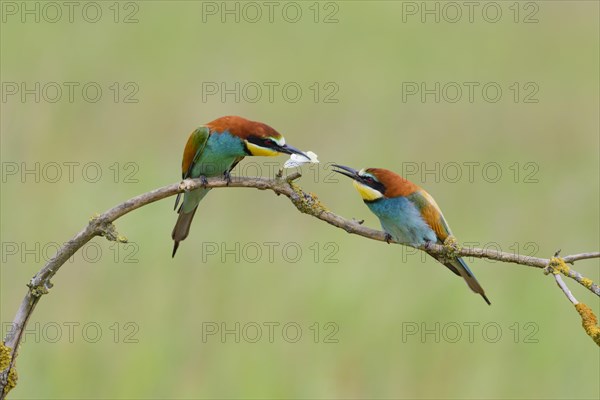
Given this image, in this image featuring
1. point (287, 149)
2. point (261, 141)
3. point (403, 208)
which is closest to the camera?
point (287, 149)

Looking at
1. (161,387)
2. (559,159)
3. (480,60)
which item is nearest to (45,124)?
(161,387)

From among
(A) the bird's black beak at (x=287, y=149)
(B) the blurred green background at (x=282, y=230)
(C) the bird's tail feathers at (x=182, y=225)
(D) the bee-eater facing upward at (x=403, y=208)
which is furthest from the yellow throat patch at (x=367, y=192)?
(B) the blurred green background at (x=282, y=230)

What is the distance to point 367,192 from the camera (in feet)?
11.6

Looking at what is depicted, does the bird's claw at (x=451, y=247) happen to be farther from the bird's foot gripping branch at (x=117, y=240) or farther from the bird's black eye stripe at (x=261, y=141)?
the bird's black eye stripe at (x=261, y=141)

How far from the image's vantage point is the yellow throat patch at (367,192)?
11.5 feet

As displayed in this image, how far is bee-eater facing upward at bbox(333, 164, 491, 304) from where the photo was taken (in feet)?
11.5

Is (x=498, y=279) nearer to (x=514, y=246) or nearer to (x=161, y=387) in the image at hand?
(x=514, y=246)

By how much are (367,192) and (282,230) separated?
2.03 meters

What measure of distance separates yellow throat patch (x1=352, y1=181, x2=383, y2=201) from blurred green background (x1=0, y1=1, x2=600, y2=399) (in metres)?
1.53

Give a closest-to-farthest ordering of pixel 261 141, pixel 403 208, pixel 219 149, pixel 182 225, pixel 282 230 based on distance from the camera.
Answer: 1. pixel 261 141
2. pixel 403 208
3. pixel 219 149
4. pixel 182 225
5. pixel 282 230

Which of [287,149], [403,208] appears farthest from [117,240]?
[403,208]

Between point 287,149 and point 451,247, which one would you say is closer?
point 451,247

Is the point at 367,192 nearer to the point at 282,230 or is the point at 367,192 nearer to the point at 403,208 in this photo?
the point at 403,208

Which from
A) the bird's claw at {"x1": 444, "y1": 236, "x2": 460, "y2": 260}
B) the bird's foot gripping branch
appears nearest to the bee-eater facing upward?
the bird's claw at {"x1": 444, "y1": 236, "x2": 460, "y2": 260}
